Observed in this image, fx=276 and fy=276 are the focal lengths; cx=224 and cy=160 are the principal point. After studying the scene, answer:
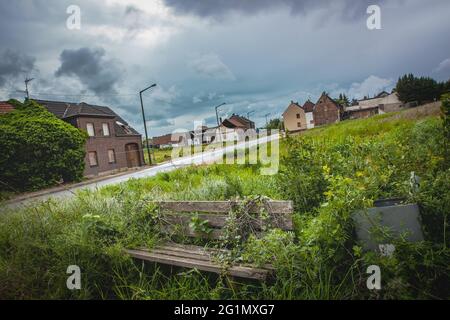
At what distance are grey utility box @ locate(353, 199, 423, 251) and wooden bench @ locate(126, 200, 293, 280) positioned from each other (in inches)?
33.7

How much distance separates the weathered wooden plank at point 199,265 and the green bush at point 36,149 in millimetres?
17374

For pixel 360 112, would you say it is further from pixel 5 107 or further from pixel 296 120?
pixel 5 107

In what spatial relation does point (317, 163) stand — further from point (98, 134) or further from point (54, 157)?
point (98, 134)

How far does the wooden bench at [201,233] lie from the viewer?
298 centimetres

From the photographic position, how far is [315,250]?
2717mm

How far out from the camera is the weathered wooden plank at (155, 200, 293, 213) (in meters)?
3.32

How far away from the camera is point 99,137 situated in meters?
29.3

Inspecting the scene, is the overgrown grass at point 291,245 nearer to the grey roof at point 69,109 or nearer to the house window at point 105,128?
the grey roof at point 69,109

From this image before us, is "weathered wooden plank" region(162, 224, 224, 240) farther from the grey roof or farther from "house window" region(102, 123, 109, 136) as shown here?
"house window" region(102, 123, 109, 136)

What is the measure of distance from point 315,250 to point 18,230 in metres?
4.26

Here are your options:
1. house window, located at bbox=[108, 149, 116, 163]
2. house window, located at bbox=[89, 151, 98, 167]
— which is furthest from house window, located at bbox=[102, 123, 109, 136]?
house window, located at bbox=[89, 151, 98, 167]

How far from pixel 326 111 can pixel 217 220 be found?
226 feet

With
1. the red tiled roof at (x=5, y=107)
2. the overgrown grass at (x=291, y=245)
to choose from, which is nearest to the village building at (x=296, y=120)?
the red tiled roof at (x=5, y=107)
